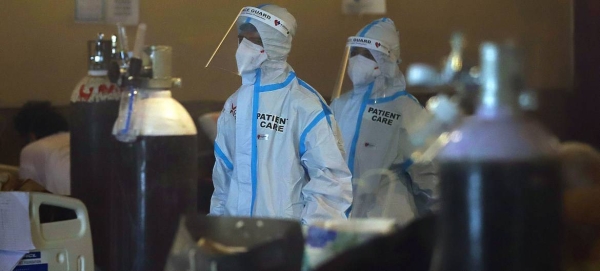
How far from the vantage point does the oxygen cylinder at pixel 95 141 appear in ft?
3.92

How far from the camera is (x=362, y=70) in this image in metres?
1.98

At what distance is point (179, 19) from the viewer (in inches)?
90.7

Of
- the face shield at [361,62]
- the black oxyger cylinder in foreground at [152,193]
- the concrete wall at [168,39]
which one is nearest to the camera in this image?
the black oxyger cylinder in foreground at [152,193]

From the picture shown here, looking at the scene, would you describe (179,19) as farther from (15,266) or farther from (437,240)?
(437,240)

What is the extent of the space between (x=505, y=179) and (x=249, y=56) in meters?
1.16

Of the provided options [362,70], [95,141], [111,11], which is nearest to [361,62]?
[362,70]

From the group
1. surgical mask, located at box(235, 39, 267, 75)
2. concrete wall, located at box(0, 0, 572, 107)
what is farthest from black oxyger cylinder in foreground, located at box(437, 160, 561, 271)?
concrete wall, located at box(0, 0, 572, 107)

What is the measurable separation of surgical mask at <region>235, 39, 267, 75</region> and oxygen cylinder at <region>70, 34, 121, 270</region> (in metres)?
0.32

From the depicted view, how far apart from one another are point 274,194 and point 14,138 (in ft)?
4.13

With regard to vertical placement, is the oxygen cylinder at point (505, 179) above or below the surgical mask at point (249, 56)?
below

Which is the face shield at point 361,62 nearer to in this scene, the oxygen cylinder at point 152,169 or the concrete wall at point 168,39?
the concrete wall at point 168,39

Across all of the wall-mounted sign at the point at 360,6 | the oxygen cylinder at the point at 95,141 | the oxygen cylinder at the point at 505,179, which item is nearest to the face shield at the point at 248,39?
the oxygen cylinder at the point at 95,141

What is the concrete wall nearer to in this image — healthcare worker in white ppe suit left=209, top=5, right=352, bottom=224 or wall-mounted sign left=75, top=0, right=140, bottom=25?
wall-mounted sign left=75, top=0, right=140, bottom=25

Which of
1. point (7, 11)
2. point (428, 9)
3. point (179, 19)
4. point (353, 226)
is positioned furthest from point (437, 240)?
point (7, 11)
